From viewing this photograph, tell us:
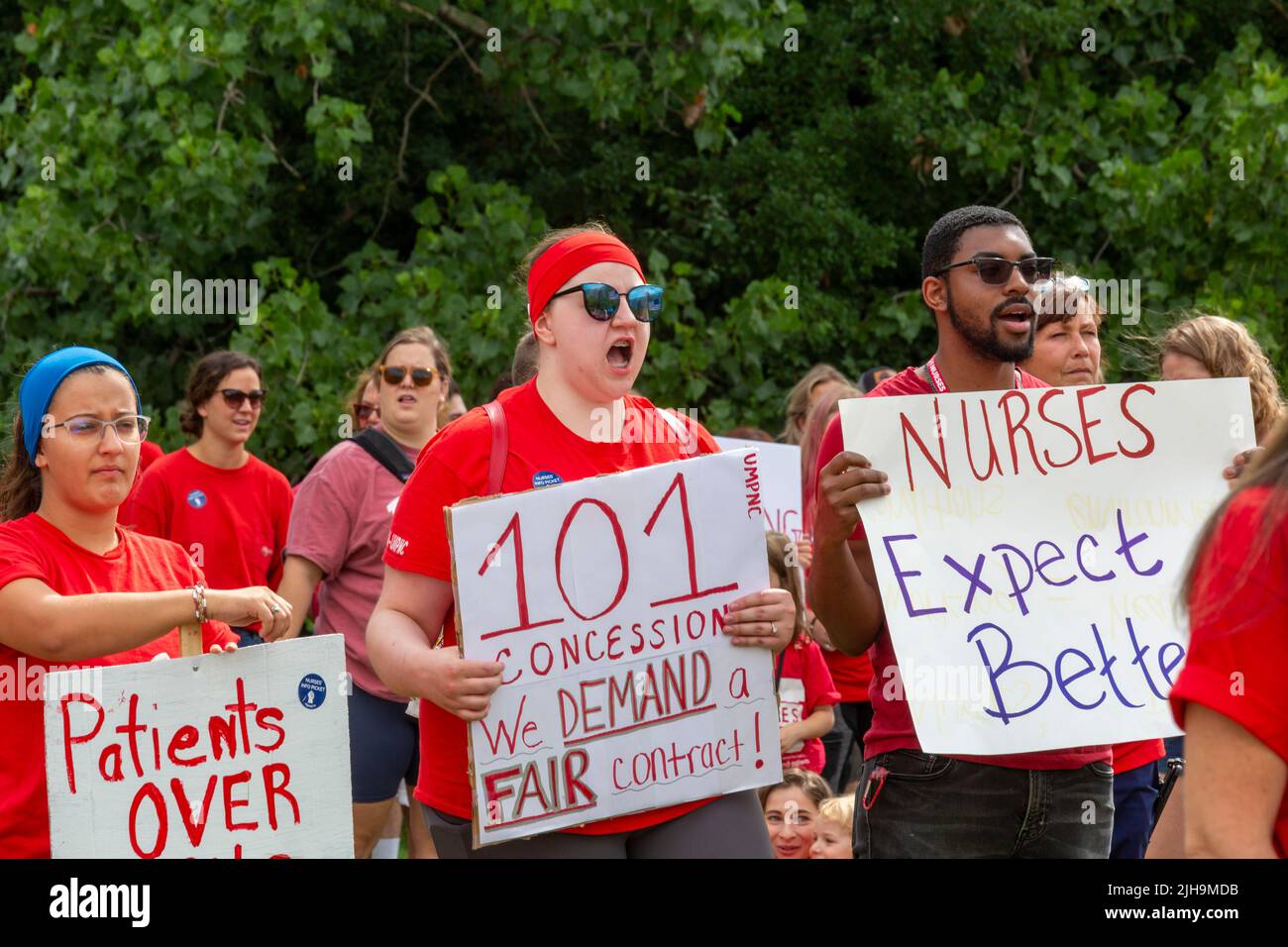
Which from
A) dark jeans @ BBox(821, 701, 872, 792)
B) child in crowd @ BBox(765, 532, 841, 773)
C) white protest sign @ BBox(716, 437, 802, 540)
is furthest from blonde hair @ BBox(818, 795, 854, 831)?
white protest sign @ BBox(716, 437, 802, 540)

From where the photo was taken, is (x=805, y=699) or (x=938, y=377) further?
(x=805, y=699)

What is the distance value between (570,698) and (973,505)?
0.96 metres

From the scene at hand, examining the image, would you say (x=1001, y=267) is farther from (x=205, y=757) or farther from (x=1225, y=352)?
(x=205, y=757)

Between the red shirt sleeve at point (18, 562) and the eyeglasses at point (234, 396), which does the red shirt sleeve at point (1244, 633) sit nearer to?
the red shirt sleeve at point (18, 562)

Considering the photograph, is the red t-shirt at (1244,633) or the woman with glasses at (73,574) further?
the woman with glasses at (73,574)

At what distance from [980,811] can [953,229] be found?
4.07ft

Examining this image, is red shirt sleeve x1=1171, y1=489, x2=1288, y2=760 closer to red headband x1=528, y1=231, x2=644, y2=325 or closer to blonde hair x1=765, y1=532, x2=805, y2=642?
red headband x1=528, y1=231, x2=644, y2=325

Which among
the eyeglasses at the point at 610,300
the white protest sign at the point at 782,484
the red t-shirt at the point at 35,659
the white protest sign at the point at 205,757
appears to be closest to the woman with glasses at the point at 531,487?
the eyeglasses at the point at 610,300

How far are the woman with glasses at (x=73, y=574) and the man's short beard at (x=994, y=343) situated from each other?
1550mm

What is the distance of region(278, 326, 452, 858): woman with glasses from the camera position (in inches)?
233

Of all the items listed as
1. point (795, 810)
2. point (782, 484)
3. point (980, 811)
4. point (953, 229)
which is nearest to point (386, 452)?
point (795, 810)

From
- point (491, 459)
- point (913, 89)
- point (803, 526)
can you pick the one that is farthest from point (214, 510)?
point (913, 89)

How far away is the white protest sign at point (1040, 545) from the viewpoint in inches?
140

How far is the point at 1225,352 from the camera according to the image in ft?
14.6
